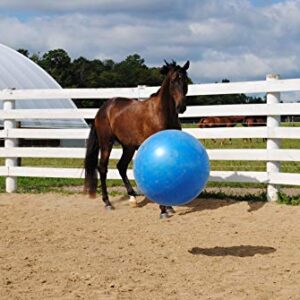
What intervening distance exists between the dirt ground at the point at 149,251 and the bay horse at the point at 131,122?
0.55 meters

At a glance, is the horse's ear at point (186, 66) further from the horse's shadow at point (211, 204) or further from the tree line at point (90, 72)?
the tree line at point (90, 72)

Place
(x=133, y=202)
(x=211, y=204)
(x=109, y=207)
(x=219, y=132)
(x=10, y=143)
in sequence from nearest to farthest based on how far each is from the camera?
(x=211, y=204), (x=109, y=207), (x=133, y=202), (x=219, y=132), (x=10, y=143)

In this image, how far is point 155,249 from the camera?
6.72 metres

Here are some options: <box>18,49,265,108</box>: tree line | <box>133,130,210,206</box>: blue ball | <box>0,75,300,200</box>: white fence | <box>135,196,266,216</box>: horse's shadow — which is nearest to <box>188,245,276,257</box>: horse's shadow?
<box>133,130,210,206</box>: blue ball

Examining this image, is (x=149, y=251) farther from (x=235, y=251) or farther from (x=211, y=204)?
(x=211, y=204)

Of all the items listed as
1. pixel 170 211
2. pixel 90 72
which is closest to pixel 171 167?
pixel 170 211

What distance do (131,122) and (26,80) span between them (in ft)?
80.1

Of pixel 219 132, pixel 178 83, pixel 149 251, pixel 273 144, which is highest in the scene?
pixel 178 83

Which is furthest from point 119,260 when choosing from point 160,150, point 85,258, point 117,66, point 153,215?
point 117,66

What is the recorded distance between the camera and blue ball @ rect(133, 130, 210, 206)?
616cm

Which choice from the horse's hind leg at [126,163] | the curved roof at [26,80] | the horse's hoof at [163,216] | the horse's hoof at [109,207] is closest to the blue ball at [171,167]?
the horse's hoof at [163,216]

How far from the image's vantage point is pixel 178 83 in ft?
28.8

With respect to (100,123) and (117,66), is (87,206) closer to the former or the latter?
(100,123)

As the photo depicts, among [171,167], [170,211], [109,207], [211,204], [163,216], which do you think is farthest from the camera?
[109,207]
